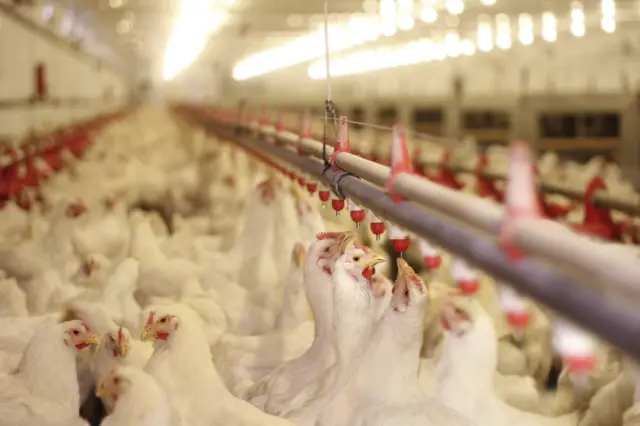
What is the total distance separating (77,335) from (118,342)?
17 centimetres

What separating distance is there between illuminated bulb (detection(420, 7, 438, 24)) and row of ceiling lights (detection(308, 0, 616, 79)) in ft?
2.29

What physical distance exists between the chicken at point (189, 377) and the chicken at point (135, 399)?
0.14 m

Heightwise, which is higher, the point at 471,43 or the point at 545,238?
the point at 471,43

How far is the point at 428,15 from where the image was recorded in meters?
11.8

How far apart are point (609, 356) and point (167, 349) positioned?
192 centimetres

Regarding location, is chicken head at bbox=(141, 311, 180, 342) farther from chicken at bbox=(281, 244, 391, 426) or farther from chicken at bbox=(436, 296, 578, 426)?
chicken at bbox=(436, 296, 578, 426)

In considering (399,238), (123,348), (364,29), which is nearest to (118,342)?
(123,348)

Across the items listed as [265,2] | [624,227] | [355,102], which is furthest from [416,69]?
[624,227]

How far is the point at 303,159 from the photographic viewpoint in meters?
2.99

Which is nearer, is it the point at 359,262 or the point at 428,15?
the point at 359,262

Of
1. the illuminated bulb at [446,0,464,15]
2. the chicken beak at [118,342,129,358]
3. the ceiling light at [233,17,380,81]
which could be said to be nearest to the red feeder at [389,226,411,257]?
the chicken beak at [118,342,129,358]

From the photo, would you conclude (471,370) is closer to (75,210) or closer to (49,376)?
(49,376)

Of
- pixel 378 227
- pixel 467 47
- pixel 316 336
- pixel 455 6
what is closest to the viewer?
pixel 378 227

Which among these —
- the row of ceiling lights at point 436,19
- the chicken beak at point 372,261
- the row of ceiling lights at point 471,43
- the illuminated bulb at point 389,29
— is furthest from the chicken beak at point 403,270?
the illuminated bulb at point 389,29
